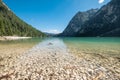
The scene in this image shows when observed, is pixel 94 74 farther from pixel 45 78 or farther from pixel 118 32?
pixel 118 32

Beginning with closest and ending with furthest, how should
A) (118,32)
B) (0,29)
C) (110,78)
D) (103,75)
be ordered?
1. (110,78)
2. (103,75)
3. (0,29)
4. (118,32)

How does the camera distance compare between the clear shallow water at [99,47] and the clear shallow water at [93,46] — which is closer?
the clear shallow water at [99,47]

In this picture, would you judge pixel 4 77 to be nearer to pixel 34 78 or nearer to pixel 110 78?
pixel 34 78

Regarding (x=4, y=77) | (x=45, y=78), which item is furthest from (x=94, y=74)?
(x=4, y=77)

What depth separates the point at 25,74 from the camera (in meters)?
10.9

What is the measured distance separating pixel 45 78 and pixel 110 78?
487 cm

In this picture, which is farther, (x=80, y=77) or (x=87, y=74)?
(x=87, y=74)

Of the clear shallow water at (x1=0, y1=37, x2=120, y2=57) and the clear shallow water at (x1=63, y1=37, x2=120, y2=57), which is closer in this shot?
the clear shallow water at (x1=63, y1=37, x2=120, y2=57)

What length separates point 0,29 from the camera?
327ft

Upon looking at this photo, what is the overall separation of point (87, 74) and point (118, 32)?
666ft

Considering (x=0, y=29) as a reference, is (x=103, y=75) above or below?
below

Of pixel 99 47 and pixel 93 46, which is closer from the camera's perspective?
pixel 99 47

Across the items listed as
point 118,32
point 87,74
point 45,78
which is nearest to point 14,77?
point 45,78

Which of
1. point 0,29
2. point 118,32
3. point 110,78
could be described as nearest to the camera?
point 110,78
